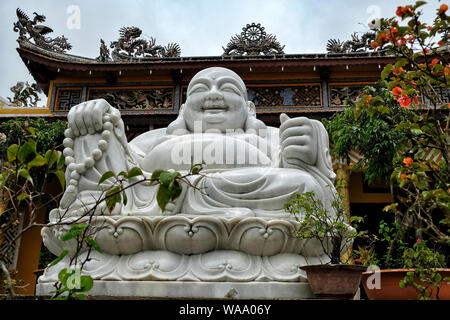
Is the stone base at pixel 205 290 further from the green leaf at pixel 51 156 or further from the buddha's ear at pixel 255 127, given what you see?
the buddha's ear at pixel 255 127

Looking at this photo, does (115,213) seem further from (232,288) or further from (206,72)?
(206,72)

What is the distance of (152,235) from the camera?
2533 mm

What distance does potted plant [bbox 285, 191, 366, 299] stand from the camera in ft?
7.44

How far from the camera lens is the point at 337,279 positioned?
2264mm

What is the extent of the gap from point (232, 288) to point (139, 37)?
9.94 m

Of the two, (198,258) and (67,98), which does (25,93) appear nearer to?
(67,98)

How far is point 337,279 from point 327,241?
0.38 metres

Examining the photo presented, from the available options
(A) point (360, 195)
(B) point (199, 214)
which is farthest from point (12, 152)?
(A) point (360, 195)

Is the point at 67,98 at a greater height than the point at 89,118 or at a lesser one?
greater

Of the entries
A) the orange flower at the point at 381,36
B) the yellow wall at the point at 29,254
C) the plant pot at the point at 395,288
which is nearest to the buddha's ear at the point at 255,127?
the plant pot at the point at 395,288

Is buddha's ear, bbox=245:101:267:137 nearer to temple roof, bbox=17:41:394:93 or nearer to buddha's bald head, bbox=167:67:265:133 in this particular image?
buddha's bald head, bbox=167:67:265:133

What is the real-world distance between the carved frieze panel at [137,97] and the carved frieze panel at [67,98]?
0.34 meters

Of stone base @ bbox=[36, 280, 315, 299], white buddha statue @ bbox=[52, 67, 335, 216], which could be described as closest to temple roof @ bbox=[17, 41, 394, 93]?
white buddha statue @ bbox=[52, 67, 335, 216]
